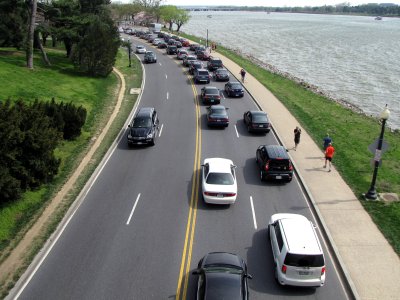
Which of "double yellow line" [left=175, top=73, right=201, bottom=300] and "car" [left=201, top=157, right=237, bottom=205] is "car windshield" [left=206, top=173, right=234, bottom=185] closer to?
"car" [left=201, top=157, right=237, bottom=205]

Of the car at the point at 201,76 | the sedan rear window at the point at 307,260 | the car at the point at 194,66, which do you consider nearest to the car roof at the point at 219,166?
the sedan rear window at the point at 307,260

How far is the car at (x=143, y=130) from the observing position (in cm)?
Result: 2528

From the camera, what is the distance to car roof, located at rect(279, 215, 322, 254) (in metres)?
12.9

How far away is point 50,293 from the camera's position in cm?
1280

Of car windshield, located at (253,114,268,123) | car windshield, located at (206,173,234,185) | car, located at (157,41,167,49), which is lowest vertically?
car windshield, located at (206,173,234,185)

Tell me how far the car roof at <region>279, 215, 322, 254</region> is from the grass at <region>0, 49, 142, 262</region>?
904 cm

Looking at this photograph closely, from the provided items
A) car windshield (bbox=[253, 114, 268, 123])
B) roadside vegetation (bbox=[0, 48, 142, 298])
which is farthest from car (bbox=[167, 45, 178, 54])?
car windshield (bbox=[253, 114, 268, 123])

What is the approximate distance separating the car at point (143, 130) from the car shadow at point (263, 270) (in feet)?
37.1

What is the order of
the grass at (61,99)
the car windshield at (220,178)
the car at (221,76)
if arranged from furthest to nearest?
the car at (221,76) → the car windshield at (220,178) → the grass at (61,99)

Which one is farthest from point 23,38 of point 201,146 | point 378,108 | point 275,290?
point 275,290

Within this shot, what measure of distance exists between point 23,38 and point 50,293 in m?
40.3

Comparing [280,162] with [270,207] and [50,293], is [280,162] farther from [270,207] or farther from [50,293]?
[50,293]

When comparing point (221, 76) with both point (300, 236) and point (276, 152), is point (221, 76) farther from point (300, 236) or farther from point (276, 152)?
point (300, 236)

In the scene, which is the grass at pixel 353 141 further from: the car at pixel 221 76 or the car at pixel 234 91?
the car at pixel 221 76
